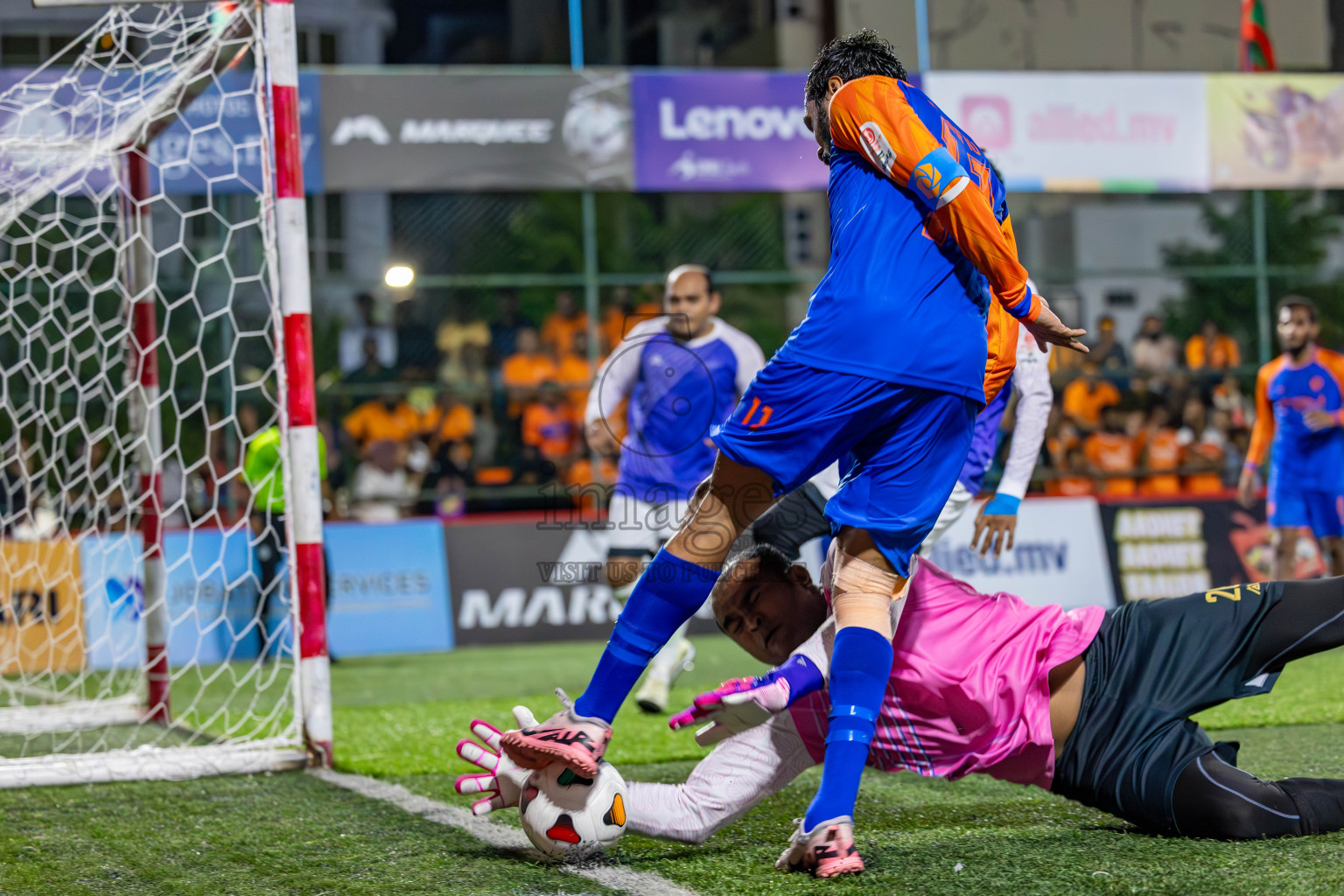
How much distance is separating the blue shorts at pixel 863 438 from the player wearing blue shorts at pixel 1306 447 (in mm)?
6746

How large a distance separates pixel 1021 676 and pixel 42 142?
4640 millimetres

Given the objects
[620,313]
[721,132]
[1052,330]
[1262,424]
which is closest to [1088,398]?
[1262,424]

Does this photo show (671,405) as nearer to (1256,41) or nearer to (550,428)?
(550,428)

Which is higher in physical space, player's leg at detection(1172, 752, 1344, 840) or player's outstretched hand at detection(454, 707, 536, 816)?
player's outstretched hand at detection(454, 707, 536, 816)

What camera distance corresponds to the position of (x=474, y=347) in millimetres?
13156

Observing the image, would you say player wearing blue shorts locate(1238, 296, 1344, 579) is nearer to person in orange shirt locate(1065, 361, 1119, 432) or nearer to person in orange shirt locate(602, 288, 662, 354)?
person in orange shirt locate(1065, 361, 1119, 432)

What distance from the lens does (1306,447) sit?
8938 millimetres

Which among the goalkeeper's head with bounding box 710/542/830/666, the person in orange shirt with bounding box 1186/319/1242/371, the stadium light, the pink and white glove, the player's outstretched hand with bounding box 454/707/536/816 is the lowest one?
the player's outstretched hand with bounding box 454/707/536/816

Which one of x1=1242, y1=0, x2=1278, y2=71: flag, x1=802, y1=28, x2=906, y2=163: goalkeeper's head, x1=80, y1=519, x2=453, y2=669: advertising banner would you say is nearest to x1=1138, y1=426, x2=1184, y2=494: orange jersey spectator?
x1=1242, y1=0, x2=1278, y2=71: flag

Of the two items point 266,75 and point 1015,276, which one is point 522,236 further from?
point 1015,276

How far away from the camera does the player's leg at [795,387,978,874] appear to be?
2.73m

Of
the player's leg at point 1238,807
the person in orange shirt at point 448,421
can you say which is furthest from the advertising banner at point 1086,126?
the player's leg at point 1238,807

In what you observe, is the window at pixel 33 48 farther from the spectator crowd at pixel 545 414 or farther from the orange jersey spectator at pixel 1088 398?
the orange jersey spectator at pixel 1088 398

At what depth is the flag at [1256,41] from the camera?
13.6 m
